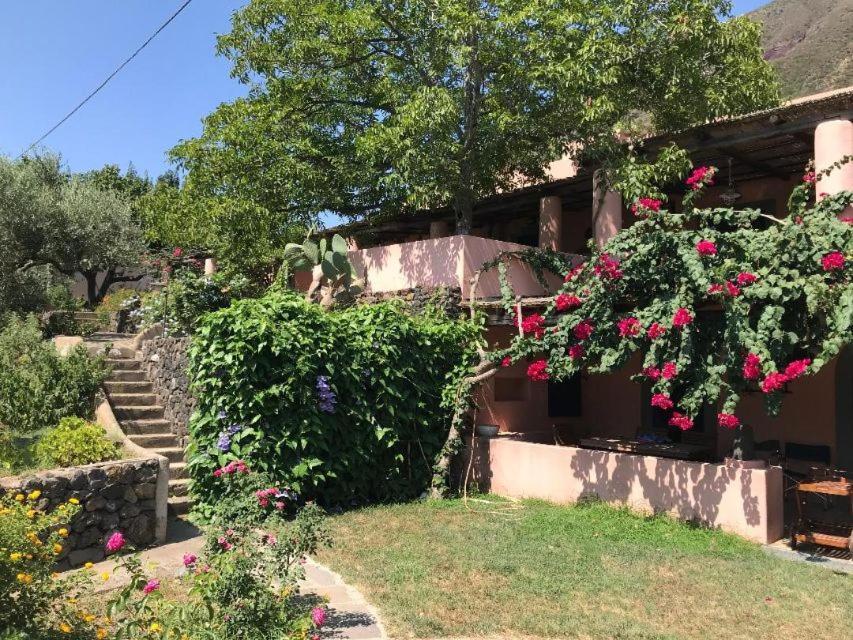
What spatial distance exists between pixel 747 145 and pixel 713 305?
3.75 meters

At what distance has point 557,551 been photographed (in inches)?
291

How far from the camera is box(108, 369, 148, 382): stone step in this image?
456 inches

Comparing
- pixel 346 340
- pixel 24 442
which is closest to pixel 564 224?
pixel 346 340

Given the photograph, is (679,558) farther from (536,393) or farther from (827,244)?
(536,393)

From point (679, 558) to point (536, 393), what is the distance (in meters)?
6.09

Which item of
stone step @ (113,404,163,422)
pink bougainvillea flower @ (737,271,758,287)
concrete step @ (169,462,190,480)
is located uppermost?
pink bougainvillea flower @ (737,271,758,287)

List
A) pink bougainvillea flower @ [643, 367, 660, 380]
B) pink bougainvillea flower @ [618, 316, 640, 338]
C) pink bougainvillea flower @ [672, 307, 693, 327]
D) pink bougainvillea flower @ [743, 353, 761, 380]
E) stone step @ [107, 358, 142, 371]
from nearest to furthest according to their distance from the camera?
1. pink bougainvillea flower @ [743, 353, 761, 380]
2. pink bougainvillea flower @ [672, 307, 693, 327]
3. pink bougainvillea flower @ [643, 367, 660, 380]
4. pink bougainvillea flower @ [618, 316, 640, 338]
5. stone step @ [107, 358, 142, 371]

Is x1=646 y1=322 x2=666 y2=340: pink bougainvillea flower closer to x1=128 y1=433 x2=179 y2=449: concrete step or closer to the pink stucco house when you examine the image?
the pink stucco house

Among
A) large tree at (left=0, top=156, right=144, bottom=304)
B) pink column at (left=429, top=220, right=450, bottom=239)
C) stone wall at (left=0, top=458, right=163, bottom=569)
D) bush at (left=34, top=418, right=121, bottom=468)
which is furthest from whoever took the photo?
large tree at (left=0, top=156, right=144, bottom=304)

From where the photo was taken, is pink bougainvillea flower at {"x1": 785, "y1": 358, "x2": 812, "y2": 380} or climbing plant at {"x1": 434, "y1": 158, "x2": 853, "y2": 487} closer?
pink bougainvillea flower at {"x1": 785, "y1": 358, "x2": 812, "y2": 380}

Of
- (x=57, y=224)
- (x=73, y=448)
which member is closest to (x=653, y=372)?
(x=73, y=448)

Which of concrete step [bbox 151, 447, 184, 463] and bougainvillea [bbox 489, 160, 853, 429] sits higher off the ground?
bougainvillea [bbox 489, 160, 853, 429]

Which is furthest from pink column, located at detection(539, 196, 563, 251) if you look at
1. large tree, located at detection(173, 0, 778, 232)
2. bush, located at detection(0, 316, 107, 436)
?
bush, located at detection(0, 316, 107, 436)

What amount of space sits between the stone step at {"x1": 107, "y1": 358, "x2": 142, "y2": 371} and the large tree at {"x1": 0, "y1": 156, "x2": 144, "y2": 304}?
8618 millimetres
